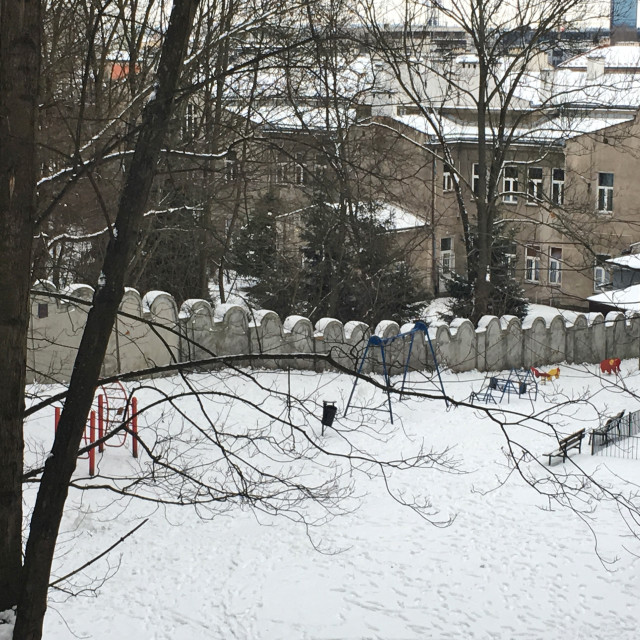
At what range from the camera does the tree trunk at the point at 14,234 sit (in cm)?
471

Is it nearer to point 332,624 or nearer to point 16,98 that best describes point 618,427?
point 332,624

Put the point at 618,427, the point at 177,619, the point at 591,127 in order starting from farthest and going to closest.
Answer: the point at 591,127, the point at 618,427, the point at 177,619

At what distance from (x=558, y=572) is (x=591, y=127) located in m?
27.9

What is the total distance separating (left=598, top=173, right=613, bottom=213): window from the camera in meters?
36.5

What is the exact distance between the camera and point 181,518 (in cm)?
1294

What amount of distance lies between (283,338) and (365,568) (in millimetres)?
8480

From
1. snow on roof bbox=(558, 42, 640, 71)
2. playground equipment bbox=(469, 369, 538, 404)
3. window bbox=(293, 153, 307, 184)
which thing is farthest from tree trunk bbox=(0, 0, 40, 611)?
snow on roof bbox=(558, 42, 640, 71)

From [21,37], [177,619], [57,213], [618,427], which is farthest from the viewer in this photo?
[618,427]

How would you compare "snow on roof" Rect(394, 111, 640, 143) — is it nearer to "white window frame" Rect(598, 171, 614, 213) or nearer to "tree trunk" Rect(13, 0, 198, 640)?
"white window frame" Rect(598, 171, 614, 213)

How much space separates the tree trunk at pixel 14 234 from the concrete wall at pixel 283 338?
7.02 m

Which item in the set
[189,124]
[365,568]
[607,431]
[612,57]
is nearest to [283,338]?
[189,124]

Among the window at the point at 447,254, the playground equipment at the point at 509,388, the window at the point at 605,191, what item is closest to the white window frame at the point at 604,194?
the window at the point at 605,191

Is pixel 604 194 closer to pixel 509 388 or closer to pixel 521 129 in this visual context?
pixel 521 129

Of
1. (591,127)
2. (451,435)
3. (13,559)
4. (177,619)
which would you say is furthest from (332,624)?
(591,127)
